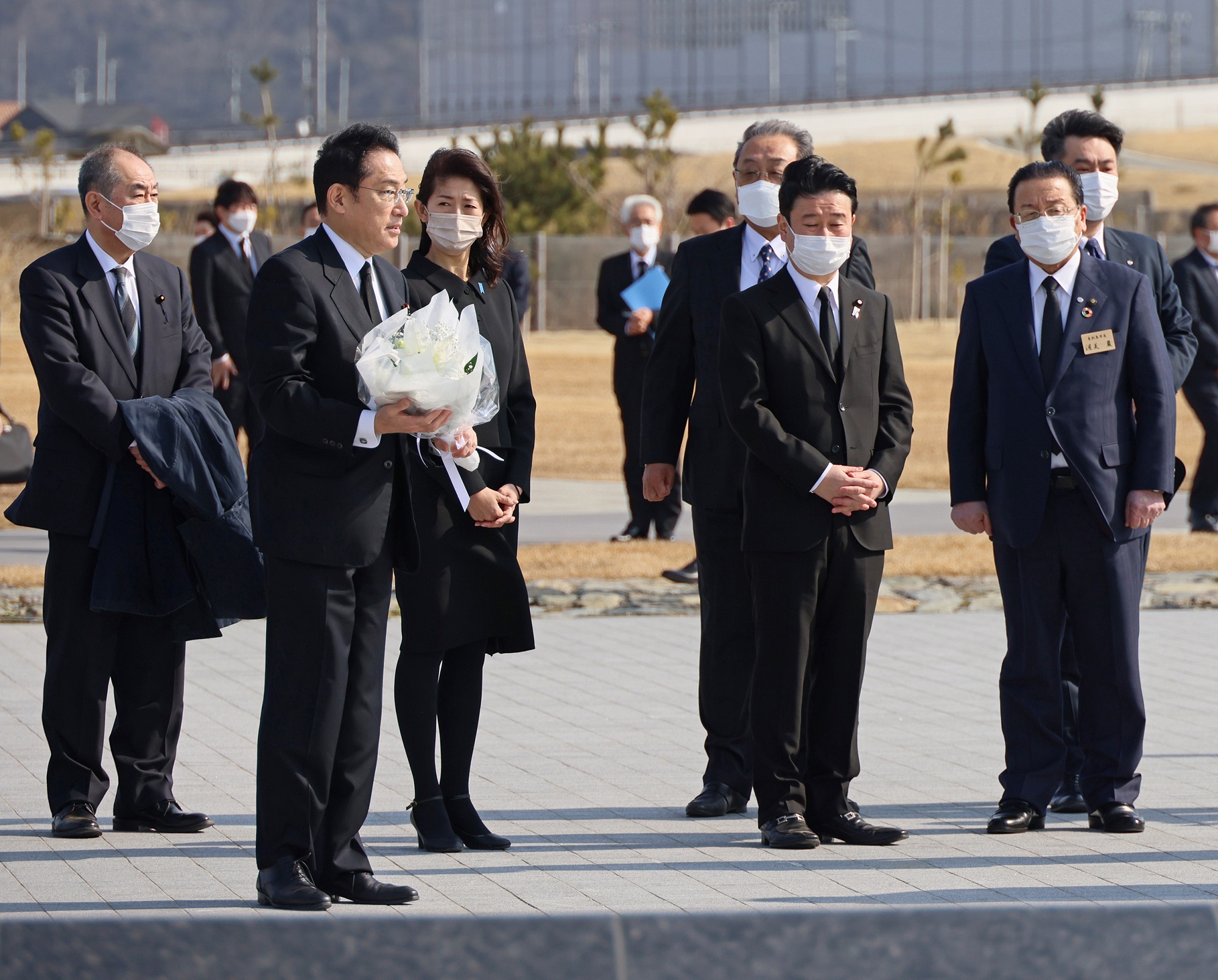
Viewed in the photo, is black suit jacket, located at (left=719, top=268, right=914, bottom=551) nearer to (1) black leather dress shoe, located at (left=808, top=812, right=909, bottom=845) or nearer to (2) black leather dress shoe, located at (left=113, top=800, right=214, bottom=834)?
(1) black leather dress shoe, located at (left=808, top=812, right=909, bottom=845)

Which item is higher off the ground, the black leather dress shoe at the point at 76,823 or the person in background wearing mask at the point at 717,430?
the person in background wearing mask at the point at 717,430

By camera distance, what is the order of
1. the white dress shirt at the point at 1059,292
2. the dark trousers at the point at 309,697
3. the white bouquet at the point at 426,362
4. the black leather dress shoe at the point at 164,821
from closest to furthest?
1. the white bouquet at the point at 426,362
2. the dark trousers at the point at 309,697
3. the black leather dress shoe at the point at 164,821
4. the white dress shirt at the point at 1059,292

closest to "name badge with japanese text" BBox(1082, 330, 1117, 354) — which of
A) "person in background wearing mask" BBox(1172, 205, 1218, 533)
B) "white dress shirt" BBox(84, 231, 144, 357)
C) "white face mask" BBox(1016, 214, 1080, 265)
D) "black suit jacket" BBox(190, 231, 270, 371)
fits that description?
"white face mask" BBox(1016, 214, 1080, 265)

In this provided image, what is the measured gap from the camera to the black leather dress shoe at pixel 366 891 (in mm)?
4520

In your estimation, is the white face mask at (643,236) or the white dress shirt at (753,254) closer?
the white dress shirt at (753,254)

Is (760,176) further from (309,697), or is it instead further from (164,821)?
(164,821)

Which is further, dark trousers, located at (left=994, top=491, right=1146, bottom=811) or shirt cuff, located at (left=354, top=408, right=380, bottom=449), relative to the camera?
dark trousers, located at (left=994, top=491, right=1146, bottom=811)

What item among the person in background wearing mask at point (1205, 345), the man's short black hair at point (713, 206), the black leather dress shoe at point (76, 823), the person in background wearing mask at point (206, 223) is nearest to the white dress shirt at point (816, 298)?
the black leather dress shoe at point (76, 823)

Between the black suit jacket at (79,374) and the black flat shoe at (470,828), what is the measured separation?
1.43 meters

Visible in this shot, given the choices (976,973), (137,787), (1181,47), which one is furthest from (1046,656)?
(1181,47)

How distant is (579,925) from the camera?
7.49 ft

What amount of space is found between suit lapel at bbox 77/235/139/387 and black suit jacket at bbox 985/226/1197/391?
2904mm

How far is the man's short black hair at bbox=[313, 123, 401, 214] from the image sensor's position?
4.47 meters

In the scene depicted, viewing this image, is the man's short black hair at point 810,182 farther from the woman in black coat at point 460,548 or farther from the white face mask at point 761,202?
the woman in black coat at point 460,548
